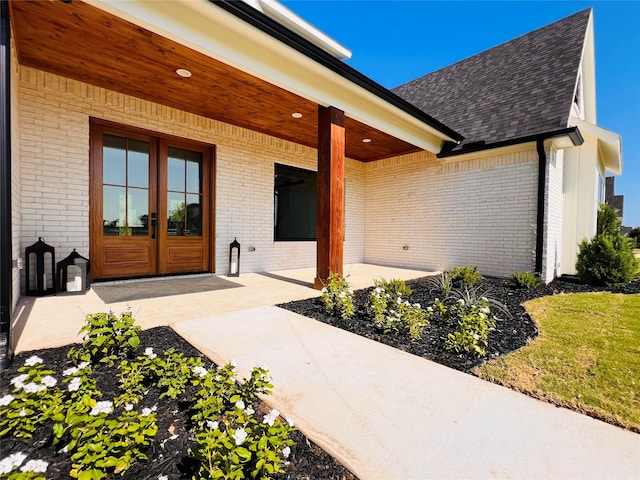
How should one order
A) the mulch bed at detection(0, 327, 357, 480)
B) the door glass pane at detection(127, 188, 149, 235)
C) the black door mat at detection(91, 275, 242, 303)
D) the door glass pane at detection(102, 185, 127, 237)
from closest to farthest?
the mulch bed at detection(0, 327, 357, 480), the black door mat at detection(91, 275, 242, 303), the door glass pane at detection(102, 185, 127, 237), the door glass pane at detection(127, 188, 149, 235)

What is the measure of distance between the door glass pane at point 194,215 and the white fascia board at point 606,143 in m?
7.85

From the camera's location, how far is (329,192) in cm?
455

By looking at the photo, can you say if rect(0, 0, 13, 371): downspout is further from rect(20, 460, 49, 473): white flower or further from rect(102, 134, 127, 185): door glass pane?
rect(102, 134, 127, 185): door glass pane

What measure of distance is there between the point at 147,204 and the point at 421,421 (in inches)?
207

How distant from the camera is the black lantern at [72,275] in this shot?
157 inches

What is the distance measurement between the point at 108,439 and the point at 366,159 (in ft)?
27.4

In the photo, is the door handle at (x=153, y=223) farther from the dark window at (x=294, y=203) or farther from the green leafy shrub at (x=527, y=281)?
the green leafy shrub at (x=527, y=281)

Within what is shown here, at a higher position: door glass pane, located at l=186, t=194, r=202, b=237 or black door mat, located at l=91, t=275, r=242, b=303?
door glass pane, located at l=186, t=194, r=202, b=237

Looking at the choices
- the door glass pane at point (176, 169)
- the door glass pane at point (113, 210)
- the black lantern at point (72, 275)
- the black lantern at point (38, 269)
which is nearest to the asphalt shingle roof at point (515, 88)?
the door glass pane at point (176, 169)

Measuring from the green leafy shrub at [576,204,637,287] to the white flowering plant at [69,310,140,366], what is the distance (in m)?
7.43

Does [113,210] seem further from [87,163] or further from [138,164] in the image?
[138,164]

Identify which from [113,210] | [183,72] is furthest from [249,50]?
[113,210]

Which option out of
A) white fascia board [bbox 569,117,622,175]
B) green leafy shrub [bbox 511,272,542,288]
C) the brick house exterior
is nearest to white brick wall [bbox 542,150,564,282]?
the brick house exterior

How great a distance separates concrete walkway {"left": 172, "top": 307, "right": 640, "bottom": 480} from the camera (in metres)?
1.25
